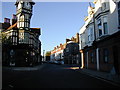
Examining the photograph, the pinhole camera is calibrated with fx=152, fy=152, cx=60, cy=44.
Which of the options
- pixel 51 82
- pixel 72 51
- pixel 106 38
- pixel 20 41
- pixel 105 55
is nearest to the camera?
pixel 51 82

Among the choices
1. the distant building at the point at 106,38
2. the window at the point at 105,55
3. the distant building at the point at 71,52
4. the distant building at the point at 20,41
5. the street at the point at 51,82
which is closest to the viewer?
the street at the point at 51,82

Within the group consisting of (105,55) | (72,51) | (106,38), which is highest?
(106,38)

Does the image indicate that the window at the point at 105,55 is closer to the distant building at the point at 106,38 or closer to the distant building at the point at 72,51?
the distant building at the point at 106,38

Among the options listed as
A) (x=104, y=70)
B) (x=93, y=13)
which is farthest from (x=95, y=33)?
(x=104, y=70)

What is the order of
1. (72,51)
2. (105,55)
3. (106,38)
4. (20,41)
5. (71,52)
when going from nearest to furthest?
1. (106,38)
2. (105,55)
3. (20,41)
4. (71,52)
5. (72,51)

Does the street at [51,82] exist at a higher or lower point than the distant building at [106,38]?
lower

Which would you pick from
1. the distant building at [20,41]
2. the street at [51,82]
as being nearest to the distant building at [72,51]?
the distant building at [20,41]

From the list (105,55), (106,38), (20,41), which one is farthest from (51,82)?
(20,41)

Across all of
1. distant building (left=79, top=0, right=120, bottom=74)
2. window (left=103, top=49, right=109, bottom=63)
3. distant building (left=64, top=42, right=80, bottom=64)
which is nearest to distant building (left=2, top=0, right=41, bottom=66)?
distant building (left=79, top=0, right=120, bottom=74)

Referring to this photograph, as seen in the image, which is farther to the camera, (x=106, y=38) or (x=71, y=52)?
(x=71, y=52)

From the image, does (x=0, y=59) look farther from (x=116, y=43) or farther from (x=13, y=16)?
(x=116, y=43)

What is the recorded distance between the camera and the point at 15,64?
35844 millimetres

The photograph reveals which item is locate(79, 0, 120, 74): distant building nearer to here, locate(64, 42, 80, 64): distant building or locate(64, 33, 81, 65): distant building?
locate(64, 42, 80, 64): distant building

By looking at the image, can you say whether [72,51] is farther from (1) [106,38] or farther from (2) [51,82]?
(2) [51,82]
